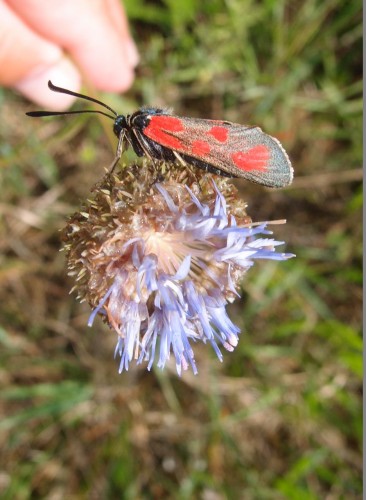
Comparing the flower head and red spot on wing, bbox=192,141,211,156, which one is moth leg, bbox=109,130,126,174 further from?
red spot on wing, bbox=192,141,211,156

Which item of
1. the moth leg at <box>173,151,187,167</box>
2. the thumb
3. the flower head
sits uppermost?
the thumb

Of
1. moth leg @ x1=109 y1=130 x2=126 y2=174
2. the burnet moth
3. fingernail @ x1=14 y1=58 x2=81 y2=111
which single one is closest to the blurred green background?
fingernail @ x1=14 y1=58 x2=81 y2=111

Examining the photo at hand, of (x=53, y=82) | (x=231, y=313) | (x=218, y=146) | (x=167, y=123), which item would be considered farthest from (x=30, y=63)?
(x=231, y=313)

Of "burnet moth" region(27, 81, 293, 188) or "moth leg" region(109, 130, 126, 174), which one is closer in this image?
"burnet moth" region(27, 81, 293, 188)

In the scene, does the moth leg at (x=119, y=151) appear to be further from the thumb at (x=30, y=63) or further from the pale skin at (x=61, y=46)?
the thumb at (x=30, y=63)

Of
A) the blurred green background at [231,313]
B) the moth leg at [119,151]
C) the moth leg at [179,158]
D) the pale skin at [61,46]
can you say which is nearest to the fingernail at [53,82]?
the pale skin at [61,46]

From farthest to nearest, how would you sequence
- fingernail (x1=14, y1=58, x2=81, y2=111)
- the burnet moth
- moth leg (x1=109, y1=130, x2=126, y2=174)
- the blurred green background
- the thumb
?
the blurred green background, fingernail (x1=14, y1=58, x2=81, y2=111), the thumb, moth leg (x1=109, y1=130, x2=126, y2=174), the burnet moth

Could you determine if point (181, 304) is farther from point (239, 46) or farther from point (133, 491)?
point (239, 46)
